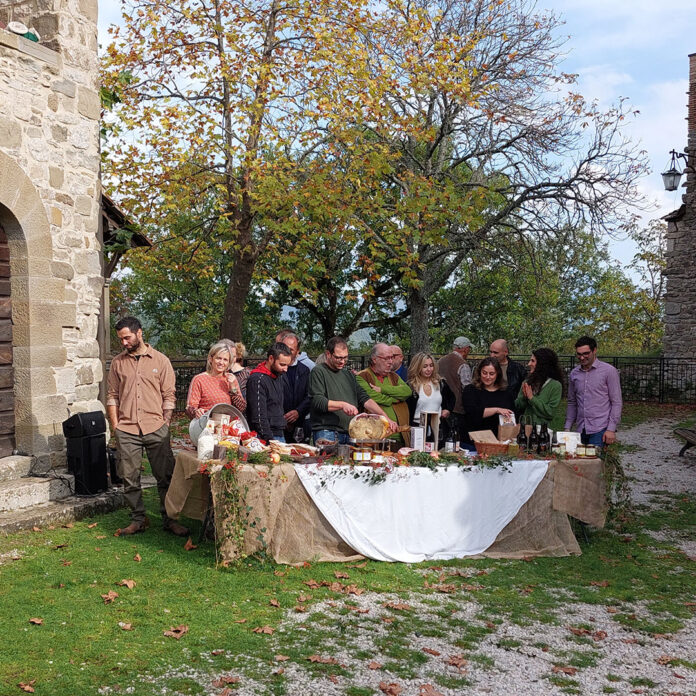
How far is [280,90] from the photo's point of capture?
14711 millimetres

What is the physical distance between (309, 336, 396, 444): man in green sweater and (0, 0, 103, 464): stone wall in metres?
2.83

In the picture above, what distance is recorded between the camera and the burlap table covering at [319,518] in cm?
566

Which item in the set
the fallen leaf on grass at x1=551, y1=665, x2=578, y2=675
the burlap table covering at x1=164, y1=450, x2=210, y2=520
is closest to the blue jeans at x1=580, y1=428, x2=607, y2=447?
the fallen leaf on grass at x1=551, y1=665, x2=578, y2=675

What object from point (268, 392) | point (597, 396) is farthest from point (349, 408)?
point (597, 396)

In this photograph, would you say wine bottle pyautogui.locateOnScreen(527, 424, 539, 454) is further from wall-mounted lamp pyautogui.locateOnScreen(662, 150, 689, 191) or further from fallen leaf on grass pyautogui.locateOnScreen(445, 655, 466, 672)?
wall-mounted lamp pyautogui.locateOnScreen(662, 150, 689, 191)

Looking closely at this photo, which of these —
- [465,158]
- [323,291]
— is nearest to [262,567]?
[465,158]

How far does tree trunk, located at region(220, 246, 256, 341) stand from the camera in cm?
1491

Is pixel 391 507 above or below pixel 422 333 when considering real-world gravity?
below

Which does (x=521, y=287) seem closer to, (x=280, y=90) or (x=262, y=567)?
(x=280, y=90)

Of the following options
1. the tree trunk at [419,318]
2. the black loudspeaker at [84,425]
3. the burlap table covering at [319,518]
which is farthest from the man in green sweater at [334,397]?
the tree trunk at [419,318]

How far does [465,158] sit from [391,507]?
13786 mm

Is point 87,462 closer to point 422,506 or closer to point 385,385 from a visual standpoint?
point 385,385

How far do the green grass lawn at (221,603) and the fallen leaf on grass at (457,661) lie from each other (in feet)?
0.41

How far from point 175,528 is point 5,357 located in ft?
8.32
